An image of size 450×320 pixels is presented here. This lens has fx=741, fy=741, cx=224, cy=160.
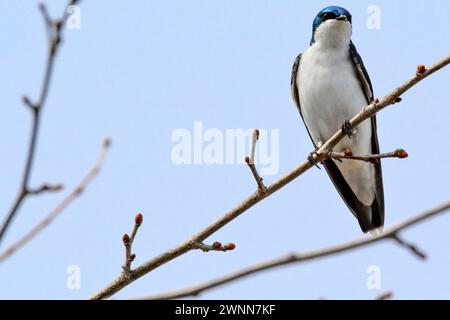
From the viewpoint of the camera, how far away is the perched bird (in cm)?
850

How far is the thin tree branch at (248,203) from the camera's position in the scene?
3.23 m

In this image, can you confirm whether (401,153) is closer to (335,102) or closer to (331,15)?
(335,102)

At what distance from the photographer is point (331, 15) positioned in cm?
916

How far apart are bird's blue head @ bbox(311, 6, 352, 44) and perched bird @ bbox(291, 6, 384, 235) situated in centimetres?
1

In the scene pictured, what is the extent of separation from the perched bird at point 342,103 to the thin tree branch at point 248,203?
3.46 metres

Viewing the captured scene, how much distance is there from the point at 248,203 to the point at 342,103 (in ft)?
15.6

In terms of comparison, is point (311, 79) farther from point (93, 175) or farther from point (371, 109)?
point (93, 175)

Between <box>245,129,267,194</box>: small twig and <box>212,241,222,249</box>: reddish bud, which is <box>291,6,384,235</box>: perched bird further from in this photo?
<box>212,241,222,249</box>: reddish bud

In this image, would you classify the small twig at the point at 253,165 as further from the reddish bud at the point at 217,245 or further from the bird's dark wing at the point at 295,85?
the bird's dark wing at the point at 295,85

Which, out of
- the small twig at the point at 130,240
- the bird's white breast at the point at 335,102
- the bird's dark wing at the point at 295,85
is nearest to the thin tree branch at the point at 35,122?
the small twig at the point at 130,240

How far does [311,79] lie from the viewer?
28.5 feet

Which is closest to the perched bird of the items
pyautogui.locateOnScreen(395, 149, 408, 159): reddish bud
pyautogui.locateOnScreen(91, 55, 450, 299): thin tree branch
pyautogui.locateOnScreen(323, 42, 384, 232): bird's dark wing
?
pyautogui.locateOnScreen(323, 42, 384, 232): bird's dark wing

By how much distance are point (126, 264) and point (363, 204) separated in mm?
5775
